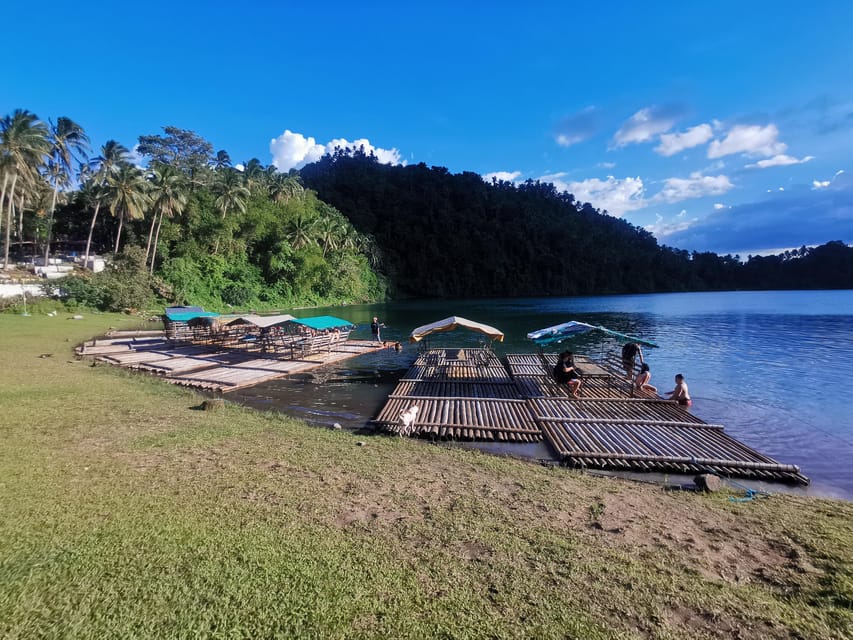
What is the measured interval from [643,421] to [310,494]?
10233 mm

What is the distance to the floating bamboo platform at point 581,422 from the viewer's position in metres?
9.66

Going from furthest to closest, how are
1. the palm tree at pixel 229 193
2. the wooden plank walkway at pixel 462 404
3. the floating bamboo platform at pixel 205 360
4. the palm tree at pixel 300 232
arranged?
the palm tree at pixel 300 232 < the palm tree at pixel 229 193 < the floating bamboo platform at pixel 205 360 < the wooden plank walkway at pixel 462 404

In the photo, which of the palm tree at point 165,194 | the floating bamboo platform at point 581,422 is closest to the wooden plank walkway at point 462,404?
the floating bamboo platform at point 581,422

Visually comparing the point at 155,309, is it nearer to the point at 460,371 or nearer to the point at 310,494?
the point at 460,371

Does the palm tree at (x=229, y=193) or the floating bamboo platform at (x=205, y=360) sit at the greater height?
the palm tree at (x=229, y=193)

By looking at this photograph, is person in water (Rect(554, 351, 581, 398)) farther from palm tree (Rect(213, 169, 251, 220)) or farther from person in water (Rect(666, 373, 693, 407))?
palm tree (Rect(213, 169, 251, 220))

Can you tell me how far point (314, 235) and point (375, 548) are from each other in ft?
237

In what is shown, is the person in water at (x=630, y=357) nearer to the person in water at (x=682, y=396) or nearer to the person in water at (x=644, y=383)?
the person in water at (x=644, y=383)

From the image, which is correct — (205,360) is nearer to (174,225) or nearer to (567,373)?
(567,373)

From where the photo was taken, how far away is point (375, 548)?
16.9ft

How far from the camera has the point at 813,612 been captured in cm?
439

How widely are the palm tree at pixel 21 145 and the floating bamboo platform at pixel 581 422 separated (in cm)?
4374

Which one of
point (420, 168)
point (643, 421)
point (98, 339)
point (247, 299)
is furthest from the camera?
point (420, 168)

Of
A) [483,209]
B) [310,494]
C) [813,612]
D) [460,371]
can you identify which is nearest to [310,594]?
[310,494]
